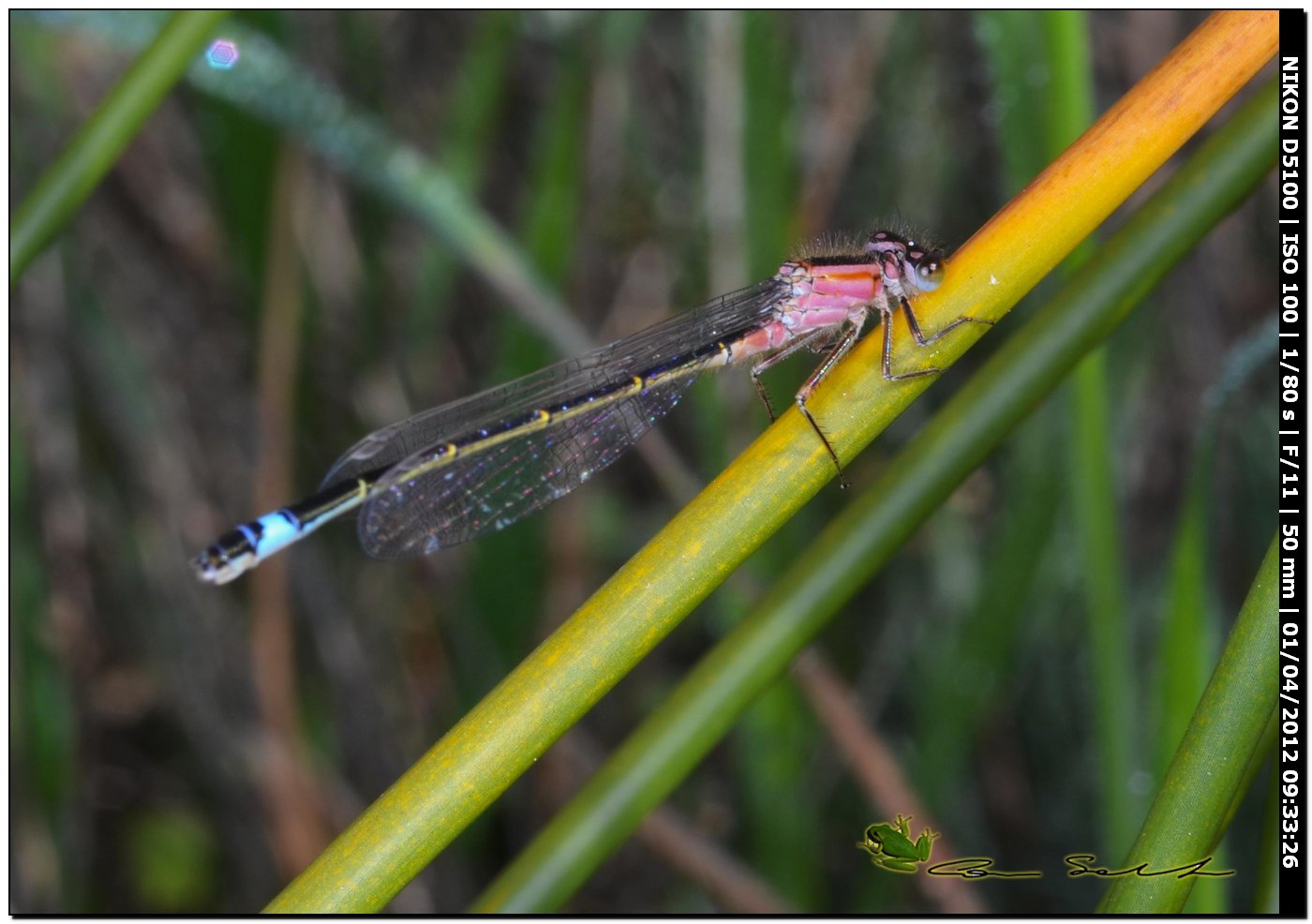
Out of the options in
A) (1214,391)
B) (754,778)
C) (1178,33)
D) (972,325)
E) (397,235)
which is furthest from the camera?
(397,235)

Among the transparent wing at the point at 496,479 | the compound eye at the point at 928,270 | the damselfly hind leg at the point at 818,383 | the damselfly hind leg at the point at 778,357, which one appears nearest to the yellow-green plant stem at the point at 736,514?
the damselfly hind leg at the point at 818,383

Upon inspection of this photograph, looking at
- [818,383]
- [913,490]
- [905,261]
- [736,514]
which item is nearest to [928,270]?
[905,261]

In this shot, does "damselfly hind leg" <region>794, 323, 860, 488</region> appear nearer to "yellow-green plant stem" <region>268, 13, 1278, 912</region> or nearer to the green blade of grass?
"yellow-green plant stem" <region>268, 13, 1278, 912</region>

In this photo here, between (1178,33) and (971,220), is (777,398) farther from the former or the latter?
(1178,33)

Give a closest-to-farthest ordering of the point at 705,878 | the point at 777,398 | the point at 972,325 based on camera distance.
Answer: the point at 972,325
the point at 777,398
the point at 705,878

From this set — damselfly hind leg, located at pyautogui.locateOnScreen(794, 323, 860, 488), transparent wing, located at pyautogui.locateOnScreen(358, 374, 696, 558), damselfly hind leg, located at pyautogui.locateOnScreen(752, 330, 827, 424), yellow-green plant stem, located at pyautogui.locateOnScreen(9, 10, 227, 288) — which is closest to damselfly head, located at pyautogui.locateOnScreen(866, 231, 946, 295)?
damselfly hind leg, located at pyautogui.locateOnScreen(794, 323, 860, 488)

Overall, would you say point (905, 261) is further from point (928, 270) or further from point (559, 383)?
point (559, 383)

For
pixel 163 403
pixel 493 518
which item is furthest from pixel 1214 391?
pixel 163 403
